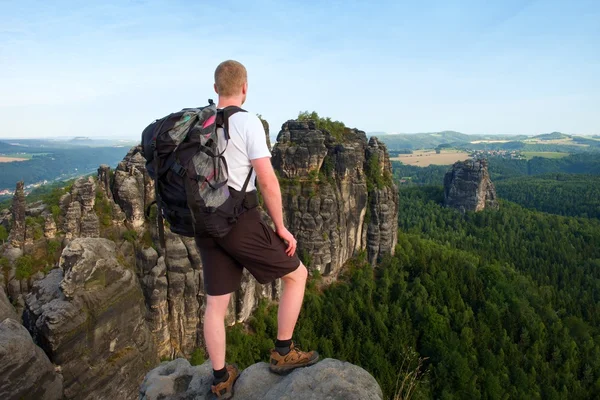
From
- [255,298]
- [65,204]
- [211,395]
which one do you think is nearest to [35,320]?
[65,204]

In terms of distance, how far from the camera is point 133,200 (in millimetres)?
28516

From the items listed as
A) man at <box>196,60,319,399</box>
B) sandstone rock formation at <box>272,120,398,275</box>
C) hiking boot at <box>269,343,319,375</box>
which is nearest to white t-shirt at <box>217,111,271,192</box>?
man at <box>196,60,319,399</box>

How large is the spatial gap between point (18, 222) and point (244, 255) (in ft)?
82.2

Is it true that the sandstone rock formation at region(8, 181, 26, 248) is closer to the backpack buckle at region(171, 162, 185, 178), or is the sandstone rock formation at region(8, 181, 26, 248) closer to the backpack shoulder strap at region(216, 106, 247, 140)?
the backpack buckle at region(171, 162, 185, 178)

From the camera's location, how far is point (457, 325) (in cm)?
4384

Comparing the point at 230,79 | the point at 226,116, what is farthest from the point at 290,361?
the point at 230,79

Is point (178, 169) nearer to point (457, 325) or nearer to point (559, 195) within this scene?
point (457, 325)

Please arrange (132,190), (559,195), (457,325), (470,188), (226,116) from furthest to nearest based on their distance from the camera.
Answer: (559,195) < (470,188) < (457,325) < (132,190) < (226,116)

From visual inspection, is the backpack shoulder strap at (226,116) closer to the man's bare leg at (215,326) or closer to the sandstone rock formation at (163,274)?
the man's bare leg at (215,326)

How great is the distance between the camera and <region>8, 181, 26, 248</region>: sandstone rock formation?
23.7m

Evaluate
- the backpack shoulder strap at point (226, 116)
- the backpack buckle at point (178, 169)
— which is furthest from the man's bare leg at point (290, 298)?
the backpack shoulder strap at point (226, 116)

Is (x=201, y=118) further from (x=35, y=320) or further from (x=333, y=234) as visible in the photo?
(x=333, y=234)

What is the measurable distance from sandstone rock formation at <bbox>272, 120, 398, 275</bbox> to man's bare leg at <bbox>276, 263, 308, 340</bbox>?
41214 mm

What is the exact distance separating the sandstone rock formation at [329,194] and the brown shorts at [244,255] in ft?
136
